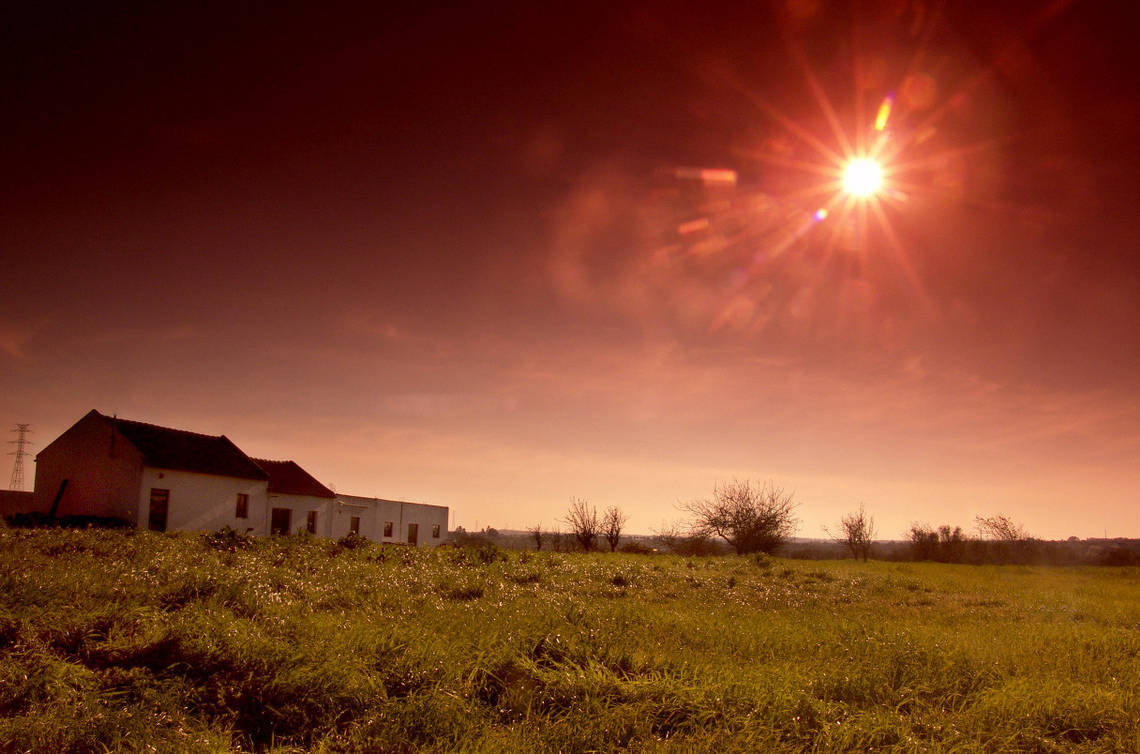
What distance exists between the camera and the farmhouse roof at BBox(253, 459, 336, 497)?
41219 mm

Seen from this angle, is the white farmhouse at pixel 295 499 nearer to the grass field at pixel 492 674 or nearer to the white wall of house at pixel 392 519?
the white wall of house at pixel 392 519

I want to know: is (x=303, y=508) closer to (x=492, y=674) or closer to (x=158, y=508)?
(x=158, y=508)

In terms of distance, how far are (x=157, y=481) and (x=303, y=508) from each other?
38.1ft

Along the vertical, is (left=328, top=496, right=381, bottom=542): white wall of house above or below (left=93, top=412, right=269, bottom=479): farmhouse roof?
below

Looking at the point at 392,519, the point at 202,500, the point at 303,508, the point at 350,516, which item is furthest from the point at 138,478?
the point at 392,519

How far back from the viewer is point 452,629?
7082 mm

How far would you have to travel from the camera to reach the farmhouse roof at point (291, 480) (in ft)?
135

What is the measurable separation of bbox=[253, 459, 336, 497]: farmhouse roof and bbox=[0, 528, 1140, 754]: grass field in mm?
33309

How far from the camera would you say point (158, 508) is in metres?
31.5

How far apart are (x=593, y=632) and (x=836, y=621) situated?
4.26 m

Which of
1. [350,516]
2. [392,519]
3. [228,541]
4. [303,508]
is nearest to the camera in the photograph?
[228,541]

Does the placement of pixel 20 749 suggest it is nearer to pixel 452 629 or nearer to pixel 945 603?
pixel 452 629

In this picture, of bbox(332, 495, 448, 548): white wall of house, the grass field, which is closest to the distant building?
bbox(332, 495, 448, 548): white wall of house

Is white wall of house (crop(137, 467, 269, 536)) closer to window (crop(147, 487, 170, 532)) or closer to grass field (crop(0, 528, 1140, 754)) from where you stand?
window (crop(147, 487, 170, 532))
